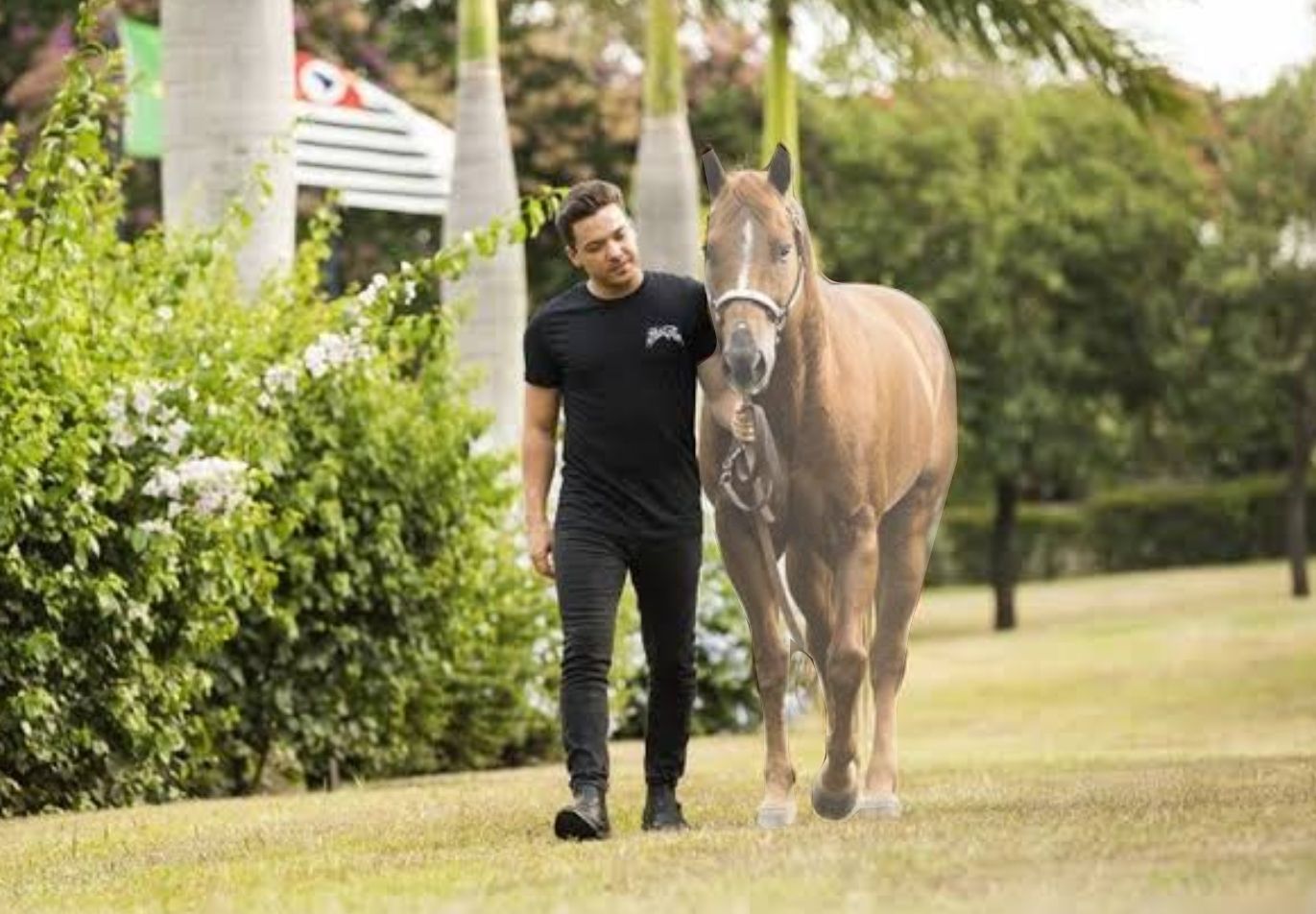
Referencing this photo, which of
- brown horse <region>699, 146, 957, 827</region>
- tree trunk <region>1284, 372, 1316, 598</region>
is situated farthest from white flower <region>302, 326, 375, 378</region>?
tree trunk <region>1284, 372, 1316, 598</region>

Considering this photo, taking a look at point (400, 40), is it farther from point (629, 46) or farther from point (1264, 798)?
point (1264, 798)

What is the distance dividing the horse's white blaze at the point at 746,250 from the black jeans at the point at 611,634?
0.90 meters

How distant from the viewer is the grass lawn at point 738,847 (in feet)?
23.9

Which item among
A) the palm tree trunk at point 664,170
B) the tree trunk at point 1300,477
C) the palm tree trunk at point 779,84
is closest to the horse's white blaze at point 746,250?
the palm tree trunk at point 664,170

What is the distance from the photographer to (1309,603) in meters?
42.2

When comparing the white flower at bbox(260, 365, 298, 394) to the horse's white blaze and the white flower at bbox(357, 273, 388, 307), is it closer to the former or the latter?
the white flower at bbox(357, 273, 388, 307)

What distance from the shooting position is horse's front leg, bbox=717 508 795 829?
9.76 m

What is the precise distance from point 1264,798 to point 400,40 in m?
27.1

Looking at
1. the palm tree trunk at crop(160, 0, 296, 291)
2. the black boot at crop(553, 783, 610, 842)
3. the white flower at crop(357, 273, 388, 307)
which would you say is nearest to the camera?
the black boot at crop(553, 783, 610, 842)

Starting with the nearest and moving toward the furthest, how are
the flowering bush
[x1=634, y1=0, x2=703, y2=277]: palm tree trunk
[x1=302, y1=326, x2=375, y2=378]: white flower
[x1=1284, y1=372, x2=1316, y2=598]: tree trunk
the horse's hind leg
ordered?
the horse's hind leg, the flowering bush, [x1=302, y1=326, x2=375, y2=378]: white flower, [x1=634, y1=0, x2=703, y2=277]: palm tree trunk, [x1=1284, y1=372, x2=1316, y2=598]: tree trunk

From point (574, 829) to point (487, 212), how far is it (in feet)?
38.3

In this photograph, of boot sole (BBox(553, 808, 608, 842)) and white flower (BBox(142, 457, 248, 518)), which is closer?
boot sole (BBox(553, 808, 608, 842))

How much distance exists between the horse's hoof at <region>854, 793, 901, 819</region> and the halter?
5.32 feet

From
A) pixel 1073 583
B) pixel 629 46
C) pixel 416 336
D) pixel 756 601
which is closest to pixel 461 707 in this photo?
pixel 416 336
